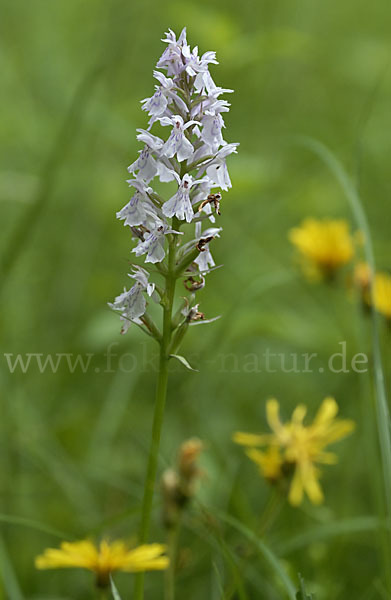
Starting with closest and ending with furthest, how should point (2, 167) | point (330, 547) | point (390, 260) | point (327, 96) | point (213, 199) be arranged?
point (213, 199), point (330, 547), point (390, 260), point (2, 167), point (327, 96)

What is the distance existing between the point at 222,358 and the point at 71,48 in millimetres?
3551

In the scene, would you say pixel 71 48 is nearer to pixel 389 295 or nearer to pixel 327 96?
pixel 327 96

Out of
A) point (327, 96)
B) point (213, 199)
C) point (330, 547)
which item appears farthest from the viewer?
point (327, 96)

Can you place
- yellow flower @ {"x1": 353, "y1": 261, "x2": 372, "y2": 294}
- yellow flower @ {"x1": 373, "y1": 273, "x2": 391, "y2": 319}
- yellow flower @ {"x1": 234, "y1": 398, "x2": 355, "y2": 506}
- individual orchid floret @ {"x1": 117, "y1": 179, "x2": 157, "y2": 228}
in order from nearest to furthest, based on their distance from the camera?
individual orchid floret @ {"x1": 117, "y1": 179, "x2": 157, "y2": 228} < yellow flower @ {"x1": 234, "y1": 398, "x2": 355, "y2": 506} < yellow flower @ {"x1": 353, "y1": 261, "x2": 372, "y2": 294} < yellow flower @ {"x1": 373, "y1": 273, "x2": 391, "y2": 319}

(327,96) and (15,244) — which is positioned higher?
(327,96)

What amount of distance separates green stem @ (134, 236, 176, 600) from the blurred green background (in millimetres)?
325

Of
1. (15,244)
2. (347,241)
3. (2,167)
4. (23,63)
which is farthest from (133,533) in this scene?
(23,63)

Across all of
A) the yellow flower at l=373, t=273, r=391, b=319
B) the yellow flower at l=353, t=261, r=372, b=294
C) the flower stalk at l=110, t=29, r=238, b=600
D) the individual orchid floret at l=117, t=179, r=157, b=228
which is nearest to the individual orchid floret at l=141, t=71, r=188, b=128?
the flower stalk at l=110, t=29, r=238, b=600

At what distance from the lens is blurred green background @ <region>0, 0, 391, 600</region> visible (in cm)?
290

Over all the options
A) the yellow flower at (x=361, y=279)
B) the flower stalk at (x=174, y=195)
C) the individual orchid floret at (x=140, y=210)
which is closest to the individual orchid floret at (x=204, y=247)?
the flower stalk at (x=174, y=195)

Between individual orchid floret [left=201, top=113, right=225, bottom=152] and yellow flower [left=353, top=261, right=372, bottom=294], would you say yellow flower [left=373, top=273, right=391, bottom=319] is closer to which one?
yellow flower [left=353, top=261, right=372, bottom=294]

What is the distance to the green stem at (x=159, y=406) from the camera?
1585mm

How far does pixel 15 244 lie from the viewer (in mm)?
2924

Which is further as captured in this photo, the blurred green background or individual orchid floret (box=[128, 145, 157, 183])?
the blurred green background
